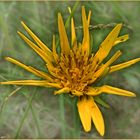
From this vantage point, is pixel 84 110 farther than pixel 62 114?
No

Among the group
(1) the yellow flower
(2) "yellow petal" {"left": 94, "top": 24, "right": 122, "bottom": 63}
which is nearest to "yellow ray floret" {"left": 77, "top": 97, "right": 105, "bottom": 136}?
(1) the yellow flower

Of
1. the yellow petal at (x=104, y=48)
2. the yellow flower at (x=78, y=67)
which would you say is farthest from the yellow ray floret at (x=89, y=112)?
the yellow petal at (x=104, y=48)

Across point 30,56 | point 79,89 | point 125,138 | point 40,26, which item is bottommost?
point 125,138

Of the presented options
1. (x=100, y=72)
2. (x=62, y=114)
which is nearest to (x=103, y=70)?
(x=100, y=72)

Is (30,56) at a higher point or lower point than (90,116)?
higher

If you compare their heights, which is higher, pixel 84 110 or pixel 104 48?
pixel 104 48

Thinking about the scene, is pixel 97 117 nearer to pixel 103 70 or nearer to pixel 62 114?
pixel 103 70

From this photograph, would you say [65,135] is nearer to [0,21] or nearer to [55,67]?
[55,67]

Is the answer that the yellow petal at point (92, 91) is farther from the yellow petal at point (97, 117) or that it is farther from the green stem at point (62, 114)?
the green stem at point (62, 114)

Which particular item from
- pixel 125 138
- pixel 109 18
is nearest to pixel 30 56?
pixel 109 18

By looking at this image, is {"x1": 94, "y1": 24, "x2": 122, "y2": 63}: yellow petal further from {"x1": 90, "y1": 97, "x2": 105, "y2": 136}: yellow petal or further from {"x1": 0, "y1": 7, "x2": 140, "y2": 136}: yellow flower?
{"x1": 90, "y1": 97, "x2": 105, "y2": 136}: yellow petal

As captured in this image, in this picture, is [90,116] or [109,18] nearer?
[90,116]
